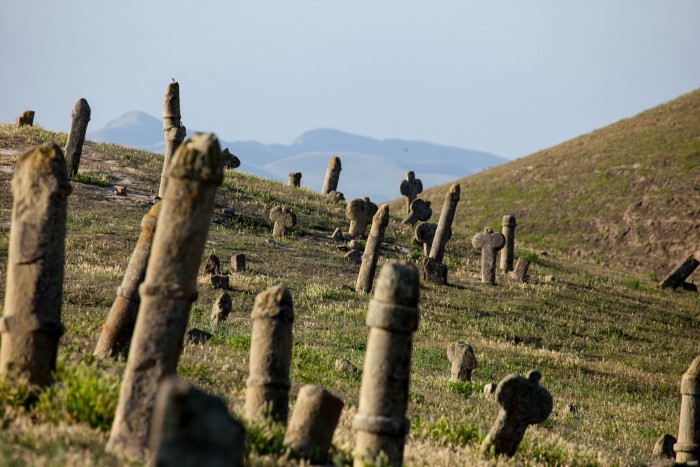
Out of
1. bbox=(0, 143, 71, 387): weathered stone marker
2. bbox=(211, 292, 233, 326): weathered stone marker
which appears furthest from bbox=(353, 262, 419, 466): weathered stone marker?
bbox=(211, 292, 233, 326): weathered stone marker

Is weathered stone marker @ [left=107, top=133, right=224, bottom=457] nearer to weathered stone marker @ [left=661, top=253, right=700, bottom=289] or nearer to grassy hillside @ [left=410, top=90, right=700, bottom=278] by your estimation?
weathered stone marker @ [left=661, top=253, right=700, bottom=289]

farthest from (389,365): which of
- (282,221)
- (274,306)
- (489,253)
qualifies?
(282,221)

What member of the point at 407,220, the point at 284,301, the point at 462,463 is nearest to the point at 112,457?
the point at 284,301

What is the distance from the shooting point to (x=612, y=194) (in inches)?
2574

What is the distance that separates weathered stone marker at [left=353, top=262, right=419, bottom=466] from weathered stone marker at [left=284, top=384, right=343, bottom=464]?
381 mm

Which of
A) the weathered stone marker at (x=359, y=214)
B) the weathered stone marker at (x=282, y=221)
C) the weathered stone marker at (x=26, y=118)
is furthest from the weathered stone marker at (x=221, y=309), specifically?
the weathered stone marker at (x=26, y=118)

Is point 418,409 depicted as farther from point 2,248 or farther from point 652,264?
point 652,264

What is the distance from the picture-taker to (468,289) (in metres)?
29.2

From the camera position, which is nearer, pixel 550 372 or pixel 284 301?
pixel 284 301

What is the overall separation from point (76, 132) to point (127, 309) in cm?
2093

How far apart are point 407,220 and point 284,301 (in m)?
31.2

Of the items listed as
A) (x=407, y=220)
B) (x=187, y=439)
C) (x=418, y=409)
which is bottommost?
(x=418, y=409)

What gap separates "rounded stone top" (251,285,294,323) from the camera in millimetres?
10125

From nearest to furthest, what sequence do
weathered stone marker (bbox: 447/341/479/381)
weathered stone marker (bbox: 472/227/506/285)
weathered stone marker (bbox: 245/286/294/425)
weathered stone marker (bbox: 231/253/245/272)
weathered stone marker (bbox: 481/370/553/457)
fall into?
weathered stone marker (bbox: 245/286/294/425)
weathered stone marker (bbox: 481/370/553/457)
weathered stone marker (bbox: 447/341/479/381)
weathered stone marker (bbox: 231/253/245/272)
weathered stone marker (bbox: 472/227/506/285)
